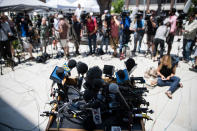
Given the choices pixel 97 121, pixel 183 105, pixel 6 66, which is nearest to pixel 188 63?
pixel 183 105

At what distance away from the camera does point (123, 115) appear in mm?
1970

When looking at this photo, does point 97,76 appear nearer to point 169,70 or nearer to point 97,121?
point 97,121

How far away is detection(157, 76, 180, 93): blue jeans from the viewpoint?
402 centimetres

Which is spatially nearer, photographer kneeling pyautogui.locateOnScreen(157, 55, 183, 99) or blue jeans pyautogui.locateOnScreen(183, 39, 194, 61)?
photographer kneeling pyautogui.locateOnScreen(157, 55, 183, 99)

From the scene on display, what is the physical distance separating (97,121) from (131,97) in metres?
0.65

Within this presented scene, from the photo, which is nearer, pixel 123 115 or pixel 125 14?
pixel 123 115

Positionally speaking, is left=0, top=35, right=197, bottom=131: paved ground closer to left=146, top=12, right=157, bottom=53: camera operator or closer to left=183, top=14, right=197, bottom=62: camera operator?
left=183, top=14, right=197, bottom=62: camera operator

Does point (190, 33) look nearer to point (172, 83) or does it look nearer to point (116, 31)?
point (172, 83)

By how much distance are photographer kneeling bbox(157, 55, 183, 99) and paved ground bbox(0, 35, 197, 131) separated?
193mm

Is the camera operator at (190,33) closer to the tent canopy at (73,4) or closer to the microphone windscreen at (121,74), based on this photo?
the microphone windscreen at (121,74)

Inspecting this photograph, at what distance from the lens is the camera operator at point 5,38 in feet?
19.2

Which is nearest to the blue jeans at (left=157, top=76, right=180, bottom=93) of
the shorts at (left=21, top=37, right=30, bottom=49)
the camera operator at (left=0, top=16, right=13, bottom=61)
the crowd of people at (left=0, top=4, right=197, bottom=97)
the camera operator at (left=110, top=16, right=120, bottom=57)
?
the crowd of people at (left=0, top=4, right=197, bottom=97)

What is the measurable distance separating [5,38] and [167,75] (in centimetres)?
671

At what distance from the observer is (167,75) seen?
172 inches
